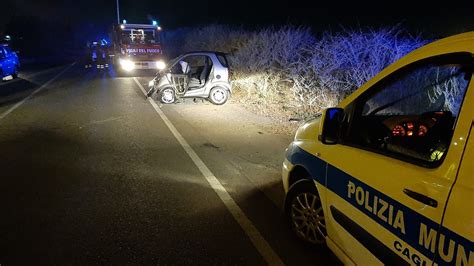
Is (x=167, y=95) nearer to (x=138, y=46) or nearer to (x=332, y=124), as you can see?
(x=332, y=124)

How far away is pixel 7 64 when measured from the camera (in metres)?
17.9

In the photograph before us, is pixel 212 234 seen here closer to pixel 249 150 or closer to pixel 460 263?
pixel 460 263

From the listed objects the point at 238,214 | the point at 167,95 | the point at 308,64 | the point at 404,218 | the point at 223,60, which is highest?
the point at 223,60

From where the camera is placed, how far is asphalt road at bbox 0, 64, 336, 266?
3.52 meters

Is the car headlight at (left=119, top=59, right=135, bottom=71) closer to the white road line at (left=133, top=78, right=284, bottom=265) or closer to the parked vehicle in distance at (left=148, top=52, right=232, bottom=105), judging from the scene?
the parked vehicle in distance at (left=148, top=52, right=232, bottom=105)

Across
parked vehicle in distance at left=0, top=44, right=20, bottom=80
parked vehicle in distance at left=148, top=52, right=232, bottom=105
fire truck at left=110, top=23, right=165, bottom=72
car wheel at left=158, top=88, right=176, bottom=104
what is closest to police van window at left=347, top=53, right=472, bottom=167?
parked vehicle in distance at left=148, top=52, right=232, bottom=105

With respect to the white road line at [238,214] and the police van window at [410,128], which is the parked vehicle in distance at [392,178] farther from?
the white road line at [238,214]

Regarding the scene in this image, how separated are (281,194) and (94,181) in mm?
2499

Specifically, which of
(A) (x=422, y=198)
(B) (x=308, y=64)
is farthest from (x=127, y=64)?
(A) (x=422, y=198)

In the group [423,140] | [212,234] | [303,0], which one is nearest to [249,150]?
[212,234]

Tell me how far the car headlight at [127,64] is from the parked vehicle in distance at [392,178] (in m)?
17.1

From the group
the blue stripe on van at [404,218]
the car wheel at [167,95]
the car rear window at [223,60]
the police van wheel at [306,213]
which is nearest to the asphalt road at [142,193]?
the police van wheel at [306,213]

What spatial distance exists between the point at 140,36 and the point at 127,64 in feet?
5.75

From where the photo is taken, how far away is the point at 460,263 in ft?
6.16
